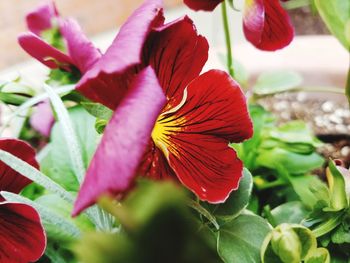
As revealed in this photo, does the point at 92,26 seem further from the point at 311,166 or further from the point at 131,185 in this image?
the point at 131,185

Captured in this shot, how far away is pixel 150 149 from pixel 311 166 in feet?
0.79

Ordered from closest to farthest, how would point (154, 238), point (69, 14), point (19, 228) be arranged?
point (154, 238), point (19, 228), point (69, 14)

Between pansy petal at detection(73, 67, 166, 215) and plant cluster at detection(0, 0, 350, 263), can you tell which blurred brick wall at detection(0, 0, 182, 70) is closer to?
plant cluster at detection(0, 0, 350, 263)

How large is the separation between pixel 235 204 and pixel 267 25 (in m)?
0.15

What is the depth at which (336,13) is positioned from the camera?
40 centimetres

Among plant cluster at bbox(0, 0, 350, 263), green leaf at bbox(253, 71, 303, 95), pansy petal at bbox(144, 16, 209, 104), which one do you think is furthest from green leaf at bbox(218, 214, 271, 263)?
green leaf at bbox(253, 71, 303, 95)

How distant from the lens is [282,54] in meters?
0.80

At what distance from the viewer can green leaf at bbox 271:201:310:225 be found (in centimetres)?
42

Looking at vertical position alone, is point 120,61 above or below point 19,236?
above

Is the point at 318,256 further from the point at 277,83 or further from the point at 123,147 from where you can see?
the point at 277,83

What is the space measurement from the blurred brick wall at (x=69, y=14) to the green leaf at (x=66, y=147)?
3.80 ft

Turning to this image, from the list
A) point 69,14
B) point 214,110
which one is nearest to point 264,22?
point 214,110

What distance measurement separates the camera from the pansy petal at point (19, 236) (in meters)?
0.34

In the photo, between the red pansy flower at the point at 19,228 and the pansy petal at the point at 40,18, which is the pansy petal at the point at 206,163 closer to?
the red pansy flower at the point at 19,228
